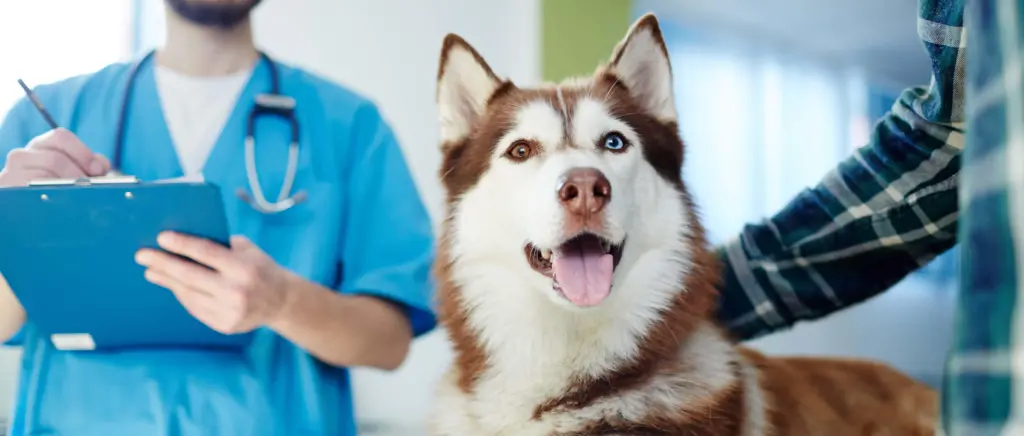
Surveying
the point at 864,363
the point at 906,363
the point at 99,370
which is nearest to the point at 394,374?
the point at 99,370

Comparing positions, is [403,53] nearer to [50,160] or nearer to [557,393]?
[50,160]

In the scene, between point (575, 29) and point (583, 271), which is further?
point (575, 29)

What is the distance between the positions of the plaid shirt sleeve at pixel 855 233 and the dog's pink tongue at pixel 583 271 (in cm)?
38

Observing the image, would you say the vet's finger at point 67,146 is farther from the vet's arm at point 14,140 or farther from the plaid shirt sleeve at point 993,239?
the plaid shirt sleeve at point 993,239

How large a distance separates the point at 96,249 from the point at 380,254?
1.17 ft

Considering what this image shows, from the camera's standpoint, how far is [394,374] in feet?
3.80

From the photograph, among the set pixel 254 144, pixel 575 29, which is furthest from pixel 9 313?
pixel 575 29

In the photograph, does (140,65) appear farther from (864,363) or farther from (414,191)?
(864,363)

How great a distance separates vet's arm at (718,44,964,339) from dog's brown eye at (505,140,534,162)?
14.4 inches

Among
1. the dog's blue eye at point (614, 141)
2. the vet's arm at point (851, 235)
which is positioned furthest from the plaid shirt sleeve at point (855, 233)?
the dog's blue eye at point (614, 141)

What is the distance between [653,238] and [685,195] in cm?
7

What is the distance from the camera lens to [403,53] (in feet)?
3.97

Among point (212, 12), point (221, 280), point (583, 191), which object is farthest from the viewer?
point (212, 12)

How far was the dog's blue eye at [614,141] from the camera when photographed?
764mm
